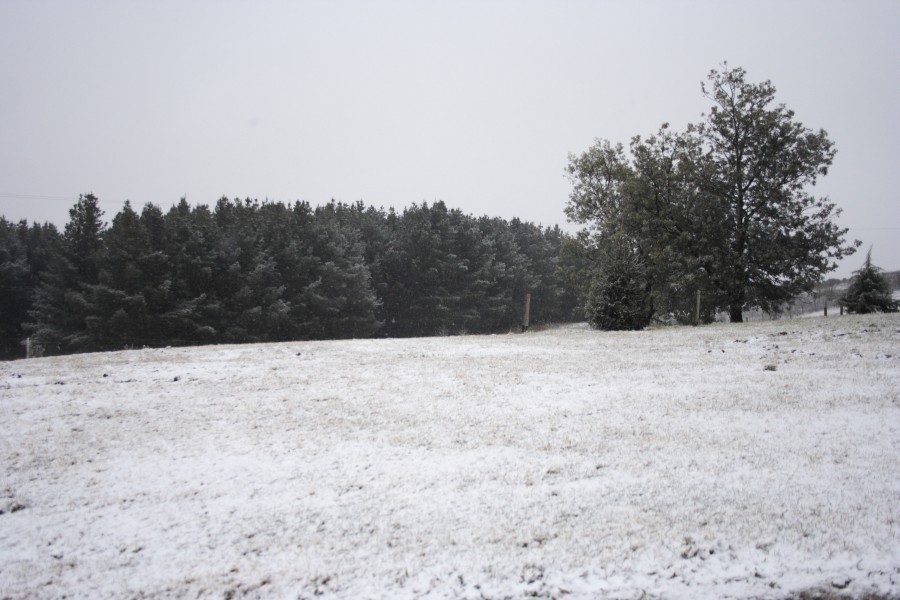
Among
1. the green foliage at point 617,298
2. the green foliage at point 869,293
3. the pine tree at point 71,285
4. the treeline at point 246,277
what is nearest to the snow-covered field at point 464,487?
the green foliage at point 617,298

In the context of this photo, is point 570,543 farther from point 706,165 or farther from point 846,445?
point 706,165

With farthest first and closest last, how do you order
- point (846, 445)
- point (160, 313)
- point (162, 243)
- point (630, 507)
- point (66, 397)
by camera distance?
point (162, 243)
point (160, 313)
point (66, 397)
point (846, 445)
point (630, 507)

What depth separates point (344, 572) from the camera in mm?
3422

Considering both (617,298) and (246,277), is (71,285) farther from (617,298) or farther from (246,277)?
(617,298)

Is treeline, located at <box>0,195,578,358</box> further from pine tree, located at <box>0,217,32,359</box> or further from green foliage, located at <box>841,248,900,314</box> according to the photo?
green foliage, located at <box>841,248,900,314</box>

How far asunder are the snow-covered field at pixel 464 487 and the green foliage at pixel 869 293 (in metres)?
32.6

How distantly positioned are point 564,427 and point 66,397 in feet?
27.8

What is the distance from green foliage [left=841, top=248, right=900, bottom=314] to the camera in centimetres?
3403

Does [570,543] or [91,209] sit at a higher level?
[91,209]

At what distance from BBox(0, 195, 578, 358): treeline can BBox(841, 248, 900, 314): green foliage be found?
2116 centimetres

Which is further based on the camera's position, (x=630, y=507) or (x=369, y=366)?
(x=369, y=366)

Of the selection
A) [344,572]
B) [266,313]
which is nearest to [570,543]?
[344,572]

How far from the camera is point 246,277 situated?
3678 cm

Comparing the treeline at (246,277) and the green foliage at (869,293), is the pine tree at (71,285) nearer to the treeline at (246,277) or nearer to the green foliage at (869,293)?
the treeline at (246,277)
